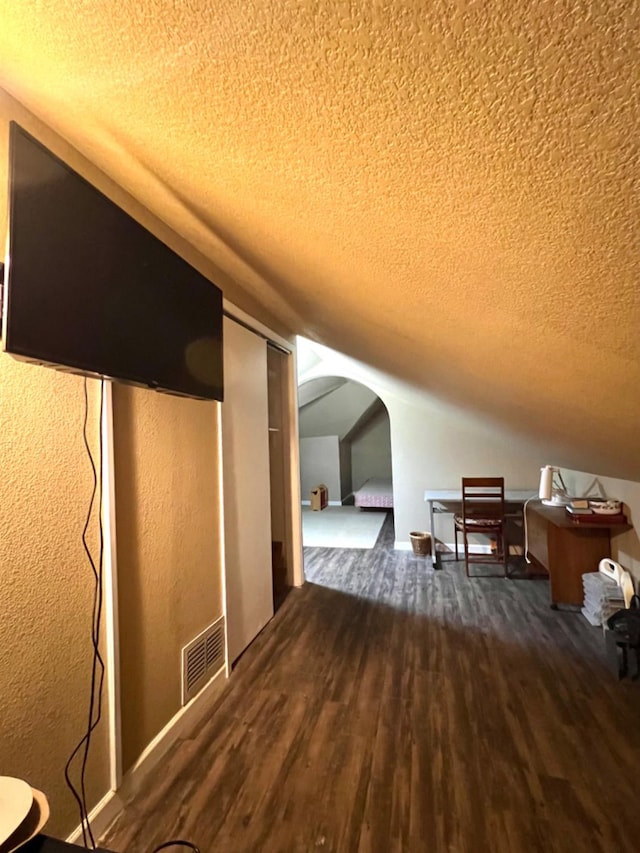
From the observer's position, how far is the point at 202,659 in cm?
201

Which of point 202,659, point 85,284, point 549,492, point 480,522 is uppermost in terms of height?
point 85,284

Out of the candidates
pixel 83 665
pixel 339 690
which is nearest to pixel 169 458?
pixel 83 665

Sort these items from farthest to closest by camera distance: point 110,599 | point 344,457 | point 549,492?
1. point 344,457
2. point 549,492
3. point 110,599

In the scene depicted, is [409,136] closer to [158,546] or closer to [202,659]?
[158,546]

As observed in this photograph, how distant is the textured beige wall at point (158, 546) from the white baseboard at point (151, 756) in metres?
0.04

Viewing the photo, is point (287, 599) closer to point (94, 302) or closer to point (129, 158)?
point (94, 302)

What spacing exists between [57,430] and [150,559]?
71 centimetres

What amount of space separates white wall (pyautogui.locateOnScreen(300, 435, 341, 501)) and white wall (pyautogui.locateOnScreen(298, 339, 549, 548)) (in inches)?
132

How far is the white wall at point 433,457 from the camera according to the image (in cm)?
442

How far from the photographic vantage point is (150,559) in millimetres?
1696

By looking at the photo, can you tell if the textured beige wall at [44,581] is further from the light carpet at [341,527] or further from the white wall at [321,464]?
the white wall at [321,464]

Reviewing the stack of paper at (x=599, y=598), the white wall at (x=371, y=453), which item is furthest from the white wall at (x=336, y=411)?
the stack of paper at (x=599, y=598)

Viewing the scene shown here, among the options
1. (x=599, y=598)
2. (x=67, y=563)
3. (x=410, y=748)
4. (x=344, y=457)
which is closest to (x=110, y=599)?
(x=67, y=563)

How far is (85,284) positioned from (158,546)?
1194 millimetres
